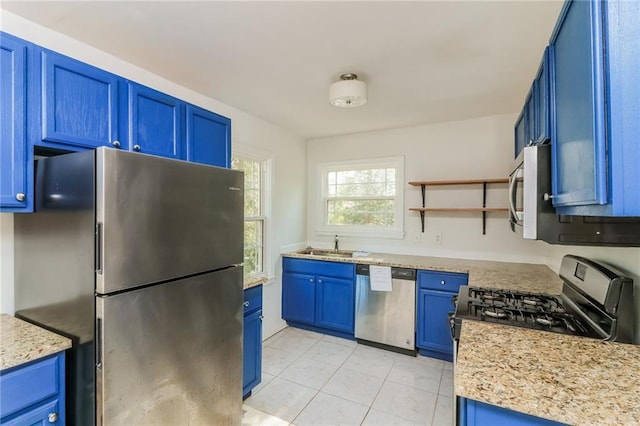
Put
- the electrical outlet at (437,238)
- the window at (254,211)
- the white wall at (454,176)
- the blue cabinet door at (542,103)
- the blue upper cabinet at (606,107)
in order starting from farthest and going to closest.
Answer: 1. the electrical outlet at (437,238)
2. the window at (254,211)
3. the white wall at (454,176)
4. the blue cabinet door at (542,103)
5. the blue upper cabinet at (606,107)

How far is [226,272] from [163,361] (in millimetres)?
512

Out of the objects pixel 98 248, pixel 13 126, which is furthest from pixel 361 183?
pixel 13 126

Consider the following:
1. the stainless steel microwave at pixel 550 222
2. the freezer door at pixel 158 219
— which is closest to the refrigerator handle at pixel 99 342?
the freezer door at pixel 158 219

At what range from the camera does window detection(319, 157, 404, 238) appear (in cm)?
354

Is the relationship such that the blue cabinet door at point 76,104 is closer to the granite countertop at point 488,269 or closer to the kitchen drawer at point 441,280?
the granite countertop at point 488,269

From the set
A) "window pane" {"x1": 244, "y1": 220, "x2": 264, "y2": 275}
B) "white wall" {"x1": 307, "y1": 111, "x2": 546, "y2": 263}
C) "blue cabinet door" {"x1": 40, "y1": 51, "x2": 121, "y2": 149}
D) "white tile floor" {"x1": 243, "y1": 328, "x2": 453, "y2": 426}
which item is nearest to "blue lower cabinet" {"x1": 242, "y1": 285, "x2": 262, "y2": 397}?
"white tile floor" {"x1": 243, "y1": 328, "x2": 453, "y2": 426}

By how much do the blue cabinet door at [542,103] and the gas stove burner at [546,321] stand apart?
0.82 m

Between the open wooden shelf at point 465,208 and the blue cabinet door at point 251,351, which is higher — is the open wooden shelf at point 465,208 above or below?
above

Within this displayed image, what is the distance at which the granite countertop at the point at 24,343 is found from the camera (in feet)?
3.73

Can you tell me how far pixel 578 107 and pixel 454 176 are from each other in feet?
8.00

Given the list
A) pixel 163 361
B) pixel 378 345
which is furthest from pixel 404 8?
pixel 378 345

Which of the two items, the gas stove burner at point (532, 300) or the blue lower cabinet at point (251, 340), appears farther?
the blue lower cabinet at point (251, 340)

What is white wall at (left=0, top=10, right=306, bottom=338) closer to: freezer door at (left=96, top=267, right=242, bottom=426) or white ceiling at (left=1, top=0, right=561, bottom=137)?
white ceiling at (left=1, top=0, right=561, bottom=137)

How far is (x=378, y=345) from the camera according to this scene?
3080mm
